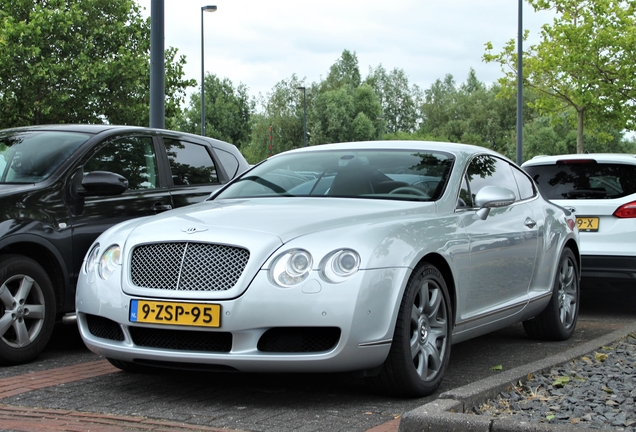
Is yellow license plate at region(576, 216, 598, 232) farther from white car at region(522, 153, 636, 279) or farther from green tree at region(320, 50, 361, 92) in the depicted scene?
green tree at region(320, 50, 361, 92)

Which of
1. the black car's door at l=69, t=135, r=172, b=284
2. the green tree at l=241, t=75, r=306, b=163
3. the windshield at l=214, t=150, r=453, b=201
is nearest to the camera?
the windshield at l=214, t=150, r=453, b=201

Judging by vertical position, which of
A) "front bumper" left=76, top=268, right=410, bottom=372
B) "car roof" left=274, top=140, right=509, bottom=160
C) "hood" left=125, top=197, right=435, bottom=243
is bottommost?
"front bumper" left=76, top=268, right=410, bottom=372

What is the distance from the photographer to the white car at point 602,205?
848 centimetres

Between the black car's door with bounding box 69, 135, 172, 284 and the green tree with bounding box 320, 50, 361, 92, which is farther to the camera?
the green tree with bounding box 320, 50, 361, 92

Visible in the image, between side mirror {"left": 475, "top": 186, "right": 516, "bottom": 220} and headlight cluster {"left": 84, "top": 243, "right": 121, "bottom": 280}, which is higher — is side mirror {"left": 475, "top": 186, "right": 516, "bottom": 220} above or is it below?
above

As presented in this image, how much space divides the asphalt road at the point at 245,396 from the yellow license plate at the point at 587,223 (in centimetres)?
256

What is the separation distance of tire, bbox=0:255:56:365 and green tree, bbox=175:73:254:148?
7992cm

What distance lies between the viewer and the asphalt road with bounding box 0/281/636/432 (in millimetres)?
4406

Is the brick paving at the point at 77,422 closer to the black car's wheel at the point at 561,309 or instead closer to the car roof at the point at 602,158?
the black car's wheel at the point at 561,309

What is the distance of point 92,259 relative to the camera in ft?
17.1

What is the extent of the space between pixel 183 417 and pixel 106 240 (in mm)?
1306

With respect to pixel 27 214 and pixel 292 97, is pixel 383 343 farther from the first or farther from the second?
pixel 292 97

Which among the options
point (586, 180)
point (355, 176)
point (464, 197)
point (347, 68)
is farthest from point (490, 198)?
point (347, 68)

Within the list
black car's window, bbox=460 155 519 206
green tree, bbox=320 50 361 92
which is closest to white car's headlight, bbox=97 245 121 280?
black car's window, bbox=460 155 519 206
